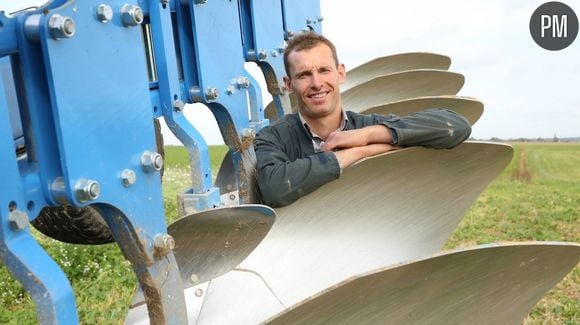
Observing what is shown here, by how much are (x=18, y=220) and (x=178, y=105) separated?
101cm

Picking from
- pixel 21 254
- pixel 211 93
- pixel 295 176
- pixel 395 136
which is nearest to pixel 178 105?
pixel 211 93

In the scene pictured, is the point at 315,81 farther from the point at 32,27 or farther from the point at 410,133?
the point at 32,27

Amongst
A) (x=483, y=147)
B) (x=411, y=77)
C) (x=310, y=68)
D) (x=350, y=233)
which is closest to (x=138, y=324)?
(x=350, y=233)

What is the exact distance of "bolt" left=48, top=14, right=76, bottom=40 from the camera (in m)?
1.22

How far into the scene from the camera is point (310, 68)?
7.55ft

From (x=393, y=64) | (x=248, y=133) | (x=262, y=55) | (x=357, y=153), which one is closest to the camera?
(x=357, y=153)

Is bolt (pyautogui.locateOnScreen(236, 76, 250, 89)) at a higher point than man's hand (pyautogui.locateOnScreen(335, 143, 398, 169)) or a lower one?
higher

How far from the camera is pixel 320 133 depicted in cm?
238

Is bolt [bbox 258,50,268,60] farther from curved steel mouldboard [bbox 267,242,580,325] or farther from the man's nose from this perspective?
curved steel mouldboard [bbox 267,242,580,325]

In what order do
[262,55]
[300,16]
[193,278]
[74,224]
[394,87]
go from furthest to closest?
1. [300,16]
2. [394,87]
3. [262,55]
4. [74,224]
5. [193,278]

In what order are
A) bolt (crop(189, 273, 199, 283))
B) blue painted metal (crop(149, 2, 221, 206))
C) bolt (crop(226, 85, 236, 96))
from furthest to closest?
bolt (crop(226, 85, 236, 96)) < blue painted metal (crop(149, 2, 221, 206)) < bolt (crop(189, 273, 199, 283))

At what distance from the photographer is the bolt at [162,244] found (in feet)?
4.85

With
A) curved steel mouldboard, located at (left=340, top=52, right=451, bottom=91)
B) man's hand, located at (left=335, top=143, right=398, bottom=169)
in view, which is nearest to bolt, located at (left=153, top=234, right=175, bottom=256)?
man's hand, located at (left=335, top=143, right=398, bottom=169)

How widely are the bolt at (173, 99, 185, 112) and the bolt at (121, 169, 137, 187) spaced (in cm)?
→ 79
